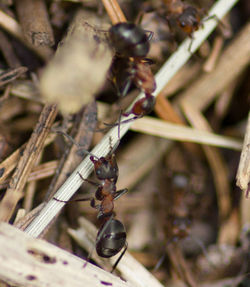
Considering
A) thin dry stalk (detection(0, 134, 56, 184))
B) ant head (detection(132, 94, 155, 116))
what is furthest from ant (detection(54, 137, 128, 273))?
thin dry stalk (detection(0, 134, 56, 184))

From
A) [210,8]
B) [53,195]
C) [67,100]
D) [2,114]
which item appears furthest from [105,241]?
[210,8]

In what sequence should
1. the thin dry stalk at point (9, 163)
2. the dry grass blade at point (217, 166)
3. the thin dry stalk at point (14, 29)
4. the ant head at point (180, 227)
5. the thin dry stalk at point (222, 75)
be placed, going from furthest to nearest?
the ant head at point (180, 227) → the dry grass blade at point (217, 166) → the thin dry stalk at point (222, 75) → the thin dry stalk at point (14, 29) → the thin dry stalk at point (9, 163)

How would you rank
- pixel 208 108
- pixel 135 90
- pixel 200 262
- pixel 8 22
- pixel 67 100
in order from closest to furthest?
pixel 67 100, pixel 8 22, pixel 135 90, pixel 200 262, pixel 208 108

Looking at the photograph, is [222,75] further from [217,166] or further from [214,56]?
[217,166]

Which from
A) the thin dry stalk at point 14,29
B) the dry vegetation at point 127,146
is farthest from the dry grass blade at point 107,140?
the thin dry stalk at point 14,29

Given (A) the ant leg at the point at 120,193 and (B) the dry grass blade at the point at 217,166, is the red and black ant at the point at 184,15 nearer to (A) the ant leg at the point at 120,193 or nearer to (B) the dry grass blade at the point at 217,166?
(B) the dry grass blade at the point at 217,166

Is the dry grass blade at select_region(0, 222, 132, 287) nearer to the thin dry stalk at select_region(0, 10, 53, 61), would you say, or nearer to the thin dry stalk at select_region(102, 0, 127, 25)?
the thin dry stalk at select_region(0, 10, 53, 61)

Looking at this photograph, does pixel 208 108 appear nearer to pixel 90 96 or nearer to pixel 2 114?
pixel 90 96

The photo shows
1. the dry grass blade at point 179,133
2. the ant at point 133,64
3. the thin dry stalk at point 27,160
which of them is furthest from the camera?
the dry grass blade at point 179,133
